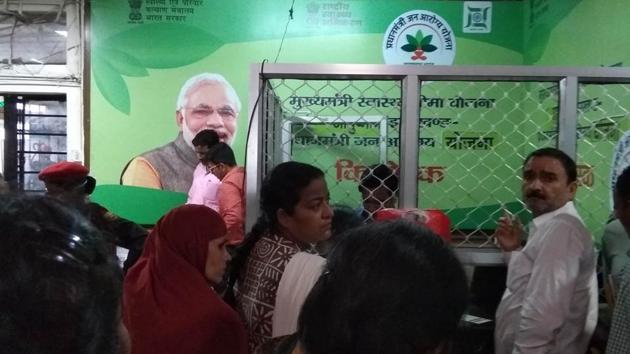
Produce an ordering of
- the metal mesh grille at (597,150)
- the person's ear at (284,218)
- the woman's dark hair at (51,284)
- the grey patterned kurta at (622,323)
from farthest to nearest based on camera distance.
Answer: the metal mesh grille at (597,150)
the person's ear at (284,218)
the grey patterned kurta at (622,323)
the woman's dark hair at (51,284)

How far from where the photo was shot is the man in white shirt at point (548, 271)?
149cm

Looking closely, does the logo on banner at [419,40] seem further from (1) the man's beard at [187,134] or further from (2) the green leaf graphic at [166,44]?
(1) the man's beard at [187,134]

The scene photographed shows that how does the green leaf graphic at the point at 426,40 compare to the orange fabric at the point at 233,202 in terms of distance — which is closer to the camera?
the orange fabric at the point at 233,202

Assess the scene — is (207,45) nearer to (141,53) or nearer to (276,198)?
(141,53)

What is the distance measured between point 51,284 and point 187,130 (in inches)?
135

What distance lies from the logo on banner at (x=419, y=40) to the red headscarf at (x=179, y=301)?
8.97ft

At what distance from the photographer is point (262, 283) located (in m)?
1.33

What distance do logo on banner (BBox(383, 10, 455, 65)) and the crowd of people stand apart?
177 cm

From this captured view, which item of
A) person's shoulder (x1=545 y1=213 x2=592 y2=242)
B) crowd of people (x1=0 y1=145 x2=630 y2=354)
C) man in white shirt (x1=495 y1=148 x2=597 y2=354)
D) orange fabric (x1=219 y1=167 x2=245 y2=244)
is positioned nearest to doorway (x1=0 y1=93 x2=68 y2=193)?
orange fabric (x1=219 y1=167 x2=245 y2=244)

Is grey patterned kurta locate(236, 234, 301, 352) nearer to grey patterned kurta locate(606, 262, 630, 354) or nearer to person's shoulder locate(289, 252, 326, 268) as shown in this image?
person's shoulder locate(289, 252, 326, 268)

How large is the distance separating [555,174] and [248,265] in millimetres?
917

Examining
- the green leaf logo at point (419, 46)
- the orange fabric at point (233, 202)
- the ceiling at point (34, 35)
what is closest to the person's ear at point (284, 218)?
the orange fabric at point (233, 202)

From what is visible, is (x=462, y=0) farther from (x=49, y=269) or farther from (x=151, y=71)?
(x=49, y=269)

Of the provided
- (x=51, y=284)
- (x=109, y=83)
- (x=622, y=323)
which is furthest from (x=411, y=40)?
(x=51, y=284)
